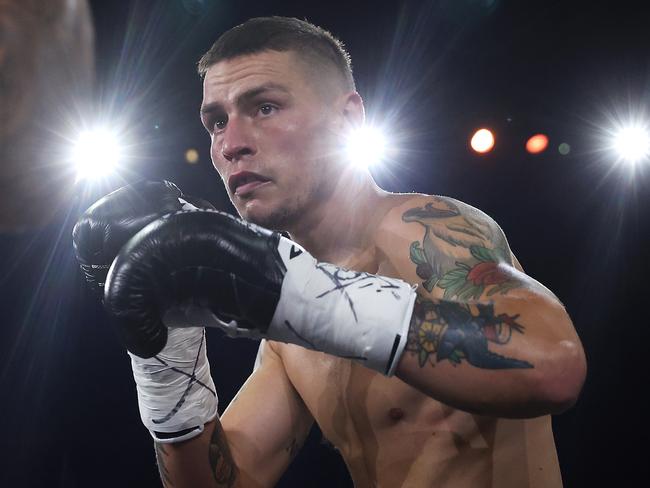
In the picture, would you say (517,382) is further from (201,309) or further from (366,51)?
(366,51)

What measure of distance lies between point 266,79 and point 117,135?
2.82 meters

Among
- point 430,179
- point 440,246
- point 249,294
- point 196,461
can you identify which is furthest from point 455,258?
point 430,179

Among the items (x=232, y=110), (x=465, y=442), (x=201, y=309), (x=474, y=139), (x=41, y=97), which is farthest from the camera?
(x=474, y=139)

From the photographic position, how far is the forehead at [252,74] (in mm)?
1655

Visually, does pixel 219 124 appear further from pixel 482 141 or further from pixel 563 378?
pixel 482 141

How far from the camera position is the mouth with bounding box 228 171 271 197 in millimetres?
1583

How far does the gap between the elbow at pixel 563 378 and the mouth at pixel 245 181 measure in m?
0.98

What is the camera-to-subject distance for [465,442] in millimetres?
1377

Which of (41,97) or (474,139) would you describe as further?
(474,139)

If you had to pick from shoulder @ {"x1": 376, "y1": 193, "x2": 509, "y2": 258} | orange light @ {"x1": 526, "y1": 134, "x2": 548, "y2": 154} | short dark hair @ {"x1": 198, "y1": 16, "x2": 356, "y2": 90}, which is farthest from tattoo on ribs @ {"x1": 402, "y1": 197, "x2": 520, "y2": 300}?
orange light @ {"x1": 526, "y1": 134, "x2": 548, "y2": 154}

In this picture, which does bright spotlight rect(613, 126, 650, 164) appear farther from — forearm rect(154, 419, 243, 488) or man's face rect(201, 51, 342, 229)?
forearm rect(154, 419, 243, 488)

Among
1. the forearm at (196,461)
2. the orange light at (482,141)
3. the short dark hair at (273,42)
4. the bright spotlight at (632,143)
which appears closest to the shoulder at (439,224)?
the short dark hair at (273,42)

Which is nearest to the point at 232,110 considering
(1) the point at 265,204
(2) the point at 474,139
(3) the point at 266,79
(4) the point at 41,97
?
(3) the point at 266,79

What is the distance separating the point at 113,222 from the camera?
1356mm
